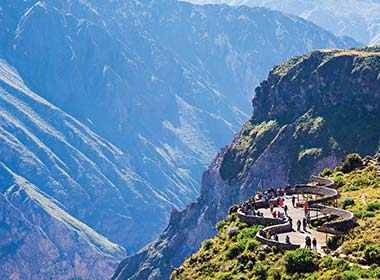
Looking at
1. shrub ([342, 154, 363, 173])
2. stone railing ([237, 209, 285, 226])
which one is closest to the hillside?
stone railing ([237, 209, 285, 226])

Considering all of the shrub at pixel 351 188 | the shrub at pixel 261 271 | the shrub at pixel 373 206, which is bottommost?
the shrub at pixel 261 271

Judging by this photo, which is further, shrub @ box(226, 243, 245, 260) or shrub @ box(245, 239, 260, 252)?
shrub @ box(226, 243, 245, 260)

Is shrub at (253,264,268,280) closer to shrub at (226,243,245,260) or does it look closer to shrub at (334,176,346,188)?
shrub at (226,243,245,260)

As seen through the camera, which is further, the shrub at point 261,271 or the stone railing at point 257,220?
the stone railing at point 257,220

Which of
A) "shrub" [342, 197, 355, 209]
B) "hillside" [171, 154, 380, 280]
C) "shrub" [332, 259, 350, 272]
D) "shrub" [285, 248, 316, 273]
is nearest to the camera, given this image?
"shrub" [332, 259, 350, 272]

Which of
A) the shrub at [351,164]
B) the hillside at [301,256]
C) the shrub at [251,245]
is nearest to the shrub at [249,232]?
the hillside at [301,256]

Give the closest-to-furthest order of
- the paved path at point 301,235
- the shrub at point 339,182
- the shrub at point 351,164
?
the paved path at point 301,235 < the shrub at point 339,182 < the shrub at point 351,164

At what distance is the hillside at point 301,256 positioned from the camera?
5603 cm

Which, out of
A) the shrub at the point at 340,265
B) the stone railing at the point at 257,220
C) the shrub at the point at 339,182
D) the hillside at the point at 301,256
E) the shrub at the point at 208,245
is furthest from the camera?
the shrub at the point at 339,182

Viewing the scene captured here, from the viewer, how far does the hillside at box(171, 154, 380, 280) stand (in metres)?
56.0

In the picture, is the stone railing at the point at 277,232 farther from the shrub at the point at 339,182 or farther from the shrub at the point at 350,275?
the shrub at the point at 339,182

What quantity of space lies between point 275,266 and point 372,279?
846cm

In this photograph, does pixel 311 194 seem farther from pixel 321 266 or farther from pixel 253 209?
pixel 321 266

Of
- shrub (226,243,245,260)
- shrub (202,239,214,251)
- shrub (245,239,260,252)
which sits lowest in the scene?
shrub (245,239,260,252)
